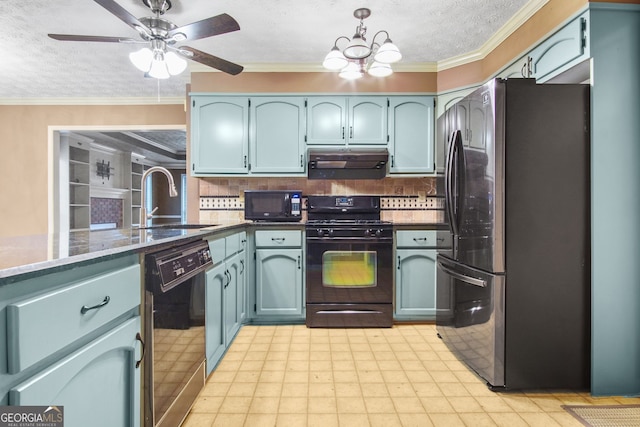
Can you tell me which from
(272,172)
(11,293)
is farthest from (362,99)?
(11,293)

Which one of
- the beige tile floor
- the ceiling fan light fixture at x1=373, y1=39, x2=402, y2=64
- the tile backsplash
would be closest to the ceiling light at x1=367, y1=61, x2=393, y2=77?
the ceiling fan light fixture at x1=373, y1=39, x2=402, y2=64

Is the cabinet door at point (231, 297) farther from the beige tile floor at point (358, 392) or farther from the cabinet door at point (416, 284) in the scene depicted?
the cabinet door at point (416, 284)

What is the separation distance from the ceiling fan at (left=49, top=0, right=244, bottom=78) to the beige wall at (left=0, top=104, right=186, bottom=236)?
2.97 metres

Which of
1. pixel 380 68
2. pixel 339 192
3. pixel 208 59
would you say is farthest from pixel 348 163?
pixel 208 59

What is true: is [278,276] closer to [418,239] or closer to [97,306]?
[418,239]

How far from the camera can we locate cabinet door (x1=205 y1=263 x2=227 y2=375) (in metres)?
1.84

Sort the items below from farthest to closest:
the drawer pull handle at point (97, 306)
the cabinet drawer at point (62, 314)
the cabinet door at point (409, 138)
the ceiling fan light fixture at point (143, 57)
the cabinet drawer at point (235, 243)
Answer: the cabinet door at point (409, 138)
the cabinet drawer at point (235, 243)
the ceiling fan light fixture at point (143, 57)
the drawer pull handle at point (97, 306)
the cabinet drawer at point (62, 314)

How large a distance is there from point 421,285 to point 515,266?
118 centimetres

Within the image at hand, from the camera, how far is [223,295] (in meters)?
2.12

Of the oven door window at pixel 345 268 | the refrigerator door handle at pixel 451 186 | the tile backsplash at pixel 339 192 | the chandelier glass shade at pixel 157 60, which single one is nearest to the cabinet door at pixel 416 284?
the oven door window at pixel 345 268

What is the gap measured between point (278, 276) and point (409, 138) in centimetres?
181

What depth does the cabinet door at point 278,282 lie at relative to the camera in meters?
2.91

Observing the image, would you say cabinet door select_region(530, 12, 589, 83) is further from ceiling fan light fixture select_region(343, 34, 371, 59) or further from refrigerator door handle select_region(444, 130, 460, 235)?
ceiling fan light fixture select_region(343, 34, 371, 59)

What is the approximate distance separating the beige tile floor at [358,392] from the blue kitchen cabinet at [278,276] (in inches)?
14.9
